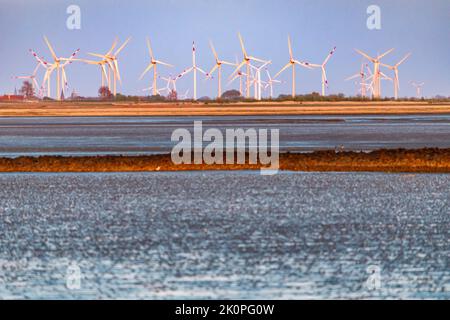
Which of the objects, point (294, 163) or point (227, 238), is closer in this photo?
point (227, 238)

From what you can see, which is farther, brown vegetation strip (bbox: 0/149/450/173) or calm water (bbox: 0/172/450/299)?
brown vegetation strip (bbox: 0/149/450/173)

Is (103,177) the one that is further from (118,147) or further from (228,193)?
(118,147)

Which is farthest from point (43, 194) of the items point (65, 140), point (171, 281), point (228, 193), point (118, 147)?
point (65, 140)

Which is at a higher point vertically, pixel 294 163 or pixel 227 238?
pixel 227 238
